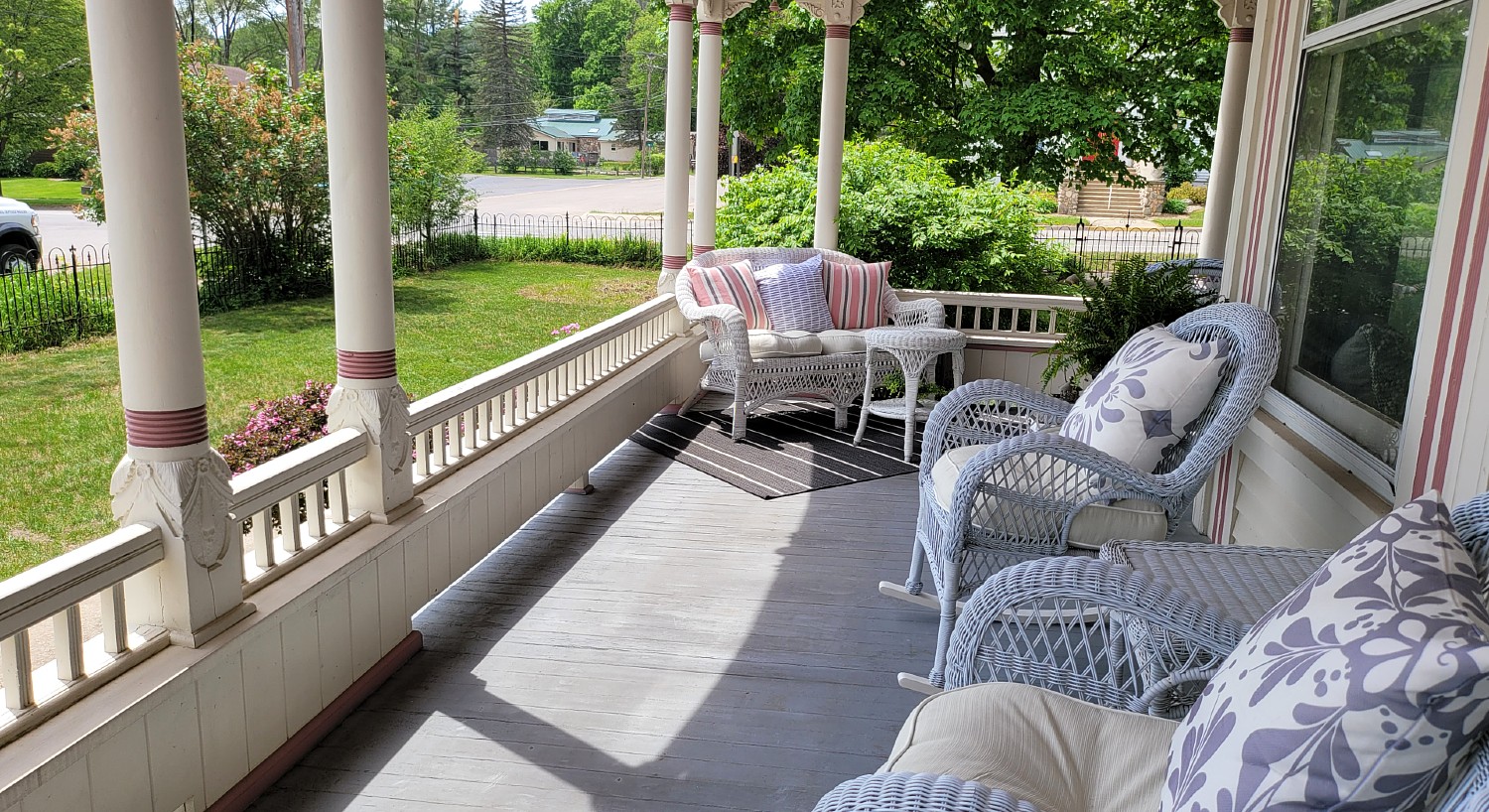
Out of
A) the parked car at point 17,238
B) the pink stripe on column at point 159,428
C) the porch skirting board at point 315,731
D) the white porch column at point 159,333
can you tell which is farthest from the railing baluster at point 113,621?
the parked car at point 17,238

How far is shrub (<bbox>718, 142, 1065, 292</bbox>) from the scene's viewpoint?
7.40 meters

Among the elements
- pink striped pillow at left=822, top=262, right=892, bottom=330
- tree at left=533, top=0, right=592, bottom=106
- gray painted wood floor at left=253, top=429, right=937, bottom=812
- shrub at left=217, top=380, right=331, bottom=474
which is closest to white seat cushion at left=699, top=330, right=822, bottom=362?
pink striped pillow at left=822, top=262, right=892, bottom=330

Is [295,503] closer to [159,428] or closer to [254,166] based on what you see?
[159,428]

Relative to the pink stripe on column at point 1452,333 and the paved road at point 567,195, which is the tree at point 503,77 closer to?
the paved road at point 567,195

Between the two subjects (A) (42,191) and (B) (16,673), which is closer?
(B) (16,673)

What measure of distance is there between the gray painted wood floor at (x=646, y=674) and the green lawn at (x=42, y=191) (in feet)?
46.9

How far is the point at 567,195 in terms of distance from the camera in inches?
1014

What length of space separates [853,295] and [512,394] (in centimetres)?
255

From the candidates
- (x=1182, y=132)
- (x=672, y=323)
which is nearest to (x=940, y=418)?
(x=672, y=323)

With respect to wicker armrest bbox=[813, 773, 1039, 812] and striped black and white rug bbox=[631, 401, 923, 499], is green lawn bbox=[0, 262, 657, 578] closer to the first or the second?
striped black and white rug bbox=[631, 401, 923, 499]

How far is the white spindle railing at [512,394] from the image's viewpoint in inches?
128

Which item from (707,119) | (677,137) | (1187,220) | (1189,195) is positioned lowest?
(1187,220)

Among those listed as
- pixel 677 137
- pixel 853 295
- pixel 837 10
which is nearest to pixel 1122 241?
pixel 837 10

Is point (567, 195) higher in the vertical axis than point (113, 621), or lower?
higher
